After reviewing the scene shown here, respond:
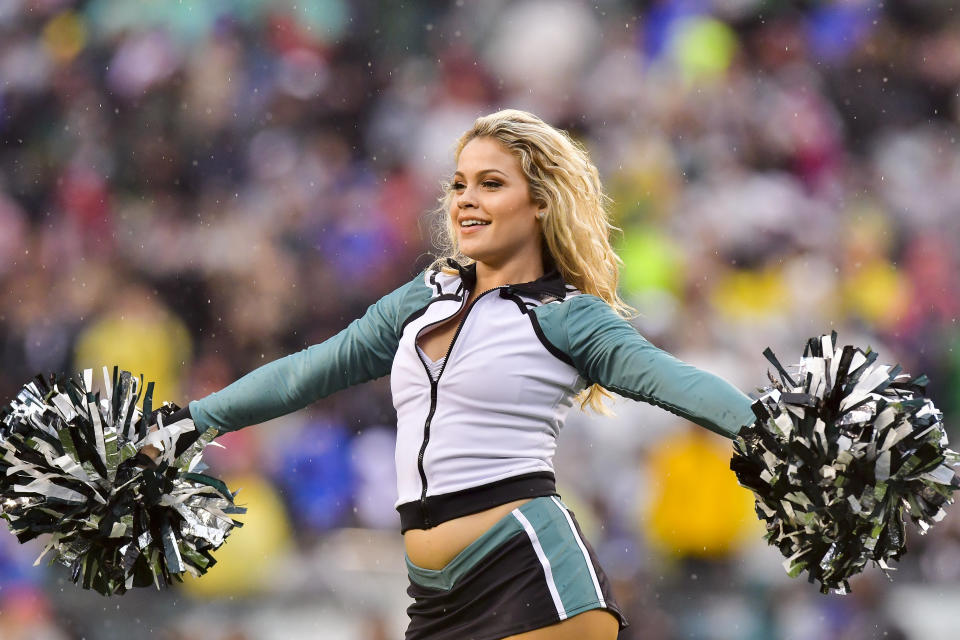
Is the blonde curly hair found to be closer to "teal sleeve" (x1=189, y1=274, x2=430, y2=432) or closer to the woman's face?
the woman's face

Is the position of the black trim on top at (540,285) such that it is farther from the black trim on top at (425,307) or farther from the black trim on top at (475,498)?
the black trim on top at (475,498)

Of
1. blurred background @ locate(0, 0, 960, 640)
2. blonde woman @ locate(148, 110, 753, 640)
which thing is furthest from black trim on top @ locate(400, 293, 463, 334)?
blurred background @ locate(0, 0, 960, 640)

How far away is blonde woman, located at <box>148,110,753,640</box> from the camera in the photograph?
252 cm

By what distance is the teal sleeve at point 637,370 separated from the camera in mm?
2355

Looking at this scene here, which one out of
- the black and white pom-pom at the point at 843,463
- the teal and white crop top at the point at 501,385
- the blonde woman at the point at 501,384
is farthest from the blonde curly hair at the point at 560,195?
the black and white pom-pom at the point at 843,463

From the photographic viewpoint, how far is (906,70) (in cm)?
642

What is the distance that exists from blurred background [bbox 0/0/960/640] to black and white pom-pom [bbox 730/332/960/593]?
314 centimetres

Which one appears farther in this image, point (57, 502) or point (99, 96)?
point (99, 96)

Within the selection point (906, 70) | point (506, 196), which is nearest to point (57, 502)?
point (506, 196)

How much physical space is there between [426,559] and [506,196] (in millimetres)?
799

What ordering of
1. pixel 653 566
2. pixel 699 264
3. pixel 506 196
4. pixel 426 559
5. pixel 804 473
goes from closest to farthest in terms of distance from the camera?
pixel 804 473 → pixel 426 559 → pixel 506 196 → pixel 653 566 → pixel 699 264

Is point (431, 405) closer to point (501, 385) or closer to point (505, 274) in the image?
point (501, 385)

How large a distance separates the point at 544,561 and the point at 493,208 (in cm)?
77

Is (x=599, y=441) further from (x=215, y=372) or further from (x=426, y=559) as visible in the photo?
(x=426, y=559)
